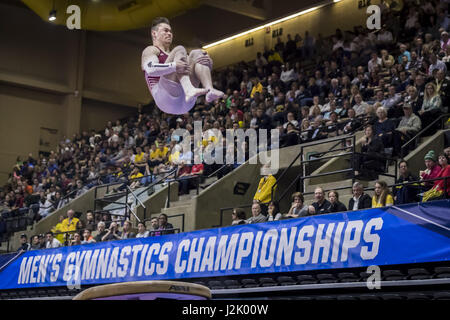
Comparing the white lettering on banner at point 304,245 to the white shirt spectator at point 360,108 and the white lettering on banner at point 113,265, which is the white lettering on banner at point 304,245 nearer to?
the white lettering on banner at point 113,265

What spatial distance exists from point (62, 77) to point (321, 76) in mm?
12924

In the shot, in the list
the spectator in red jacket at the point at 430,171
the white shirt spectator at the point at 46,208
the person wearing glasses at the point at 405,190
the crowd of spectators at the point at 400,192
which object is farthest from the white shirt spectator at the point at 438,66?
the white shirt spectator at the point at 46,208

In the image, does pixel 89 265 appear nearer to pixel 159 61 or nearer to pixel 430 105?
pixel 159 61

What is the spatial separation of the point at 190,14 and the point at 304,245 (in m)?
18.0

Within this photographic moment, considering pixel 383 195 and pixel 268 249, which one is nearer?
pixel 383 195

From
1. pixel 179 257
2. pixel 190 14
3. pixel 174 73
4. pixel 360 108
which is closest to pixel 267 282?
pixel 179 257

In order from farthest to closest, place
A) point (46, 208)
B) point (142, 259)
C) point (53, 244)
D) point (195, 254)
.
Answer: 1. point (46, 208)
2. point (53, 244)
3. point (142, 259)
4. point (195, 254)

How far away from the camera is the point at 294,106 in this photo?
1545 centimetres

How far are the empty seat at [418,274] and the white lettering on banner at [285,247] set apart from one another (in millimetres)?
1691

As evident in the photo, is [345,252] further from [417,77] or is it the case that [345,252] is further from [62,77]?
[62,77]

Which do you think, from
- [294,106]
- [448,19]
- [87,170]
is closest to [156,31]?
[294,106]

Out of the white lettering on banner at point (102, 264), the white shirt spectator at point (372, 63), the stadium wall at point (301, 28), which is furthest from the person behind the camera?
the stadium wall at point (301, 28)

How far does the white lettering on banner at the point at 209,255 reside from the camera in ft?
34.4

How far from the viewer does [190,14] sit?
2595 centimetres
